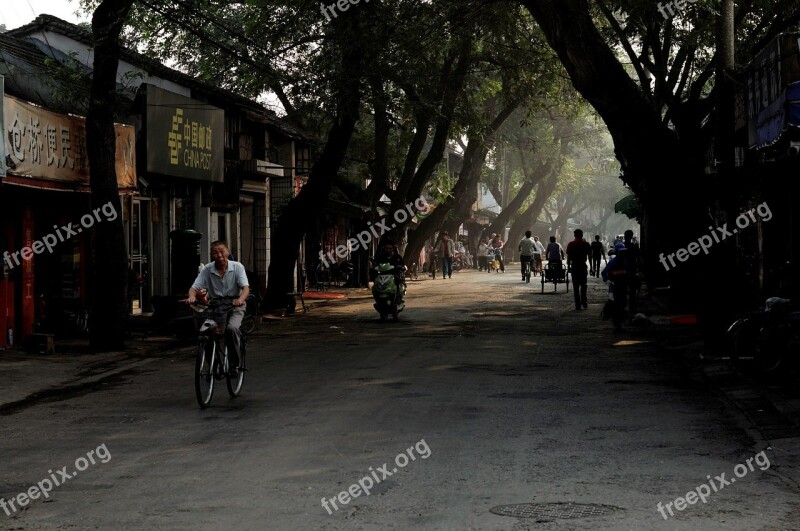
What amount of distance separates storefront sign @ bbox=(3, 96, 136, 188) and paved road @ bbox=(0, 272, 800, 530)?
3.63 metres

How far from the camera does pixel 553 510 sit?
6.64 meters

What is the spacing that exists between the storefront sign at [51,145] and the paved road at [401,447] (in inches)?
143

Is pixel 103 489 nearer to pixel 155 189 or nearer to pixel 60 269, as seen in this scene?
pixel 60 269

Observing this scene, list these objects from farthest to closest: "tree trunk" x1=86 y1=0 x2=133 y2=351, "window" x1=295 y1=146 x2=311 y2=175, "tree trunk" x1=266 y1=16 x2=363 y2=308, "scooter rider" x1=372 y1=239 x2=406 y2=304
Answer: "window" x1=295 y1=146 x2=311 y2=175 < "tree trunk" x1=266 y1=16 x2=363 y2=308 < "scooter rider" x1=372 y1=239 x2=406 y2=304 < "tree trunk" x1=86 y1=0 x2=133 y2=351

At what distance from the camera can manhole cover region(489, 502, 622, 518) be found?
652 centimetres

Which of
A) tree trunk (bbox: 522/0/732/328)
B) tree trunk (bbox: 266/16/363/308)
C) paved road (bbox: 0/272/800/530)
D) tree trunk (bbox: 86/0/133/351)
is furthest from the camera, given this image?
tree trunk (bbox: 266/16/363/308)

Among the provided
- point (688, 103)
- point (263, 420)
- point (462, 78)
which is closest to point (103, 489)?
point (263, 420)

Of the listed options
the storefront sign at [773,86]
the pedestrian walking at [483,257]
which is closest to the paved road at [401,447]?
the storefront sign at [773,86]

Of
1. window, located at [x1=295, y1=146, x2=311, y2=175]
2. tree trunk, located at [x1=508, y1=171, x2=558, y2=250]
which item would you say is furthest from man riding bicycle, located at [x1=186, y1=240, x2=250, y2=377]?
tree trunk, located at [x1=508, y1=171, x2=558, y2=250]

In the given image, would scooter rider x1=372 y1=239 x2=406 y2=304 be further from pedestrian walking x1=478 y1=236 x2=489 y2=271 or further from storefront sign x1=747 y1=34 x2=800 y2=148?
pedestrian walking x1=478 y1=236 x2=489 y2=271

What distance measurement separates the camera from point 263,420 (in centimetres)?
1040

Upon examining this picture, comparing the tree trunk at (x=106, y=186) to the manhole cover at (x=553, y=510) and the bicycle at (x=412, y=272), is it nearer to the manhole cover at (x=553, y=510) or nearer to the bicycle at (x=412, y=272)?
the manhole cover at (x=553, y=510)

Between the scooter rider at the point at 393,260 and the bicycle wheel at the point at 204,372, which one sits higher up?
the scooter rider at the point at 393,260

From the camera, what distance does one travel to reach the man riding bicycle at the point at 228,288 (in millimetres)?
11844
